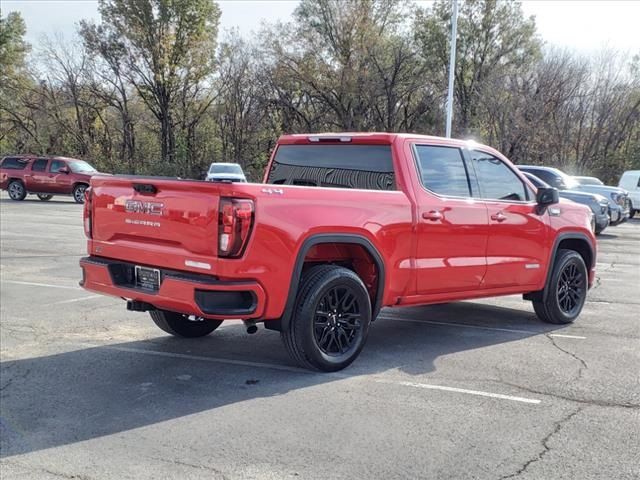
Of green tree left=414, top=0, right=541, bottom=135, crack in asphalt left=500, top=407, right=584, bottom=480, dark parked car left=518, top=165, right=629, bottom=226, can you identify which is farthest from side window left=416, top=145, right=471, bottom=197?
green tree left=414, top=0, right=541, bottom=135

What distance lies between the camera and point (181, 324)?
645 cm

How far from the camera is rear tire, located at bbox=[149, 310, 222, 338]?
6.39 metres

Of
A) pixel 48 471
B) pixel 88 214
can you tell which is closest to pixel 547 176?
pixel 88 214

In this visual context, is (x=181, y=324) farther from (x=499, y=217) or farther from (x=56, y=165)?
(x=56, y=165)

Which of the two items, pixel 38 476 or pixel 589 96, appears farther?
pixel 589 96

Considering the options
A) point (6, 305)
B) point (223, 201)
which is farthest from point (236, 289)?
point (6, 305)

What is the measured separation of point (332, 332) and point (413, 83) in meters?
35.0

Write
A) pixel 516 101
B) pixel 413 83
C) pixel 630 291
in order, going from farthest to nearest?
1. pixel 413 83
2. pixel 516 101
3. pixel 630 291

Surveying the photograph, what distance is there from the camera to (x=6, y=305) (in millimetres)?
7793

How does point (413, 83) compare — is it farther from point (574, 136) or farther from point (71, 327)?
point (71, 327)

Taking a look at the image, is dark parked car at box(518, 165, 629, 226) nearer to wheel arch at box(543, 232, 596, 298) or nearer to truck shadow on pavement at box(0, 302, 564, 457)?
wheel arch at box(543, 232, 596, 298)

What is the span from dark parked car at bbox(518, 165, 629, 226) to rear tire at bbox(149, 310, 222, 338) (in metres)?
13.4

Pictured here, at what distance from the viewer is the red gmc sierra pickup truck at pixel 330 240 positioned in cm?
471

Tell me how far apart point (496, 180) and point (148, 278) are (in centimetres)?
359
